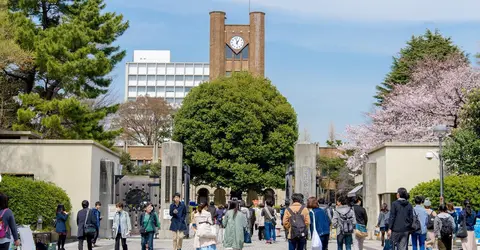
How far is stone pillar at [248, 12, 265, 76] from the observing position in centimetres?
9369

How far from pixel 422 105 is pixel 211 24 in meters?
52.6

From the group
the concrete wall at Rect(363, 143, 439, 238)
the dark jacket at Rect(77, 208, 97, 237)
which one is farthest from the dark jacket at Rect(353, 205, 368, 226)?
the concrete wall at Rect(363, 143, 439, 238)

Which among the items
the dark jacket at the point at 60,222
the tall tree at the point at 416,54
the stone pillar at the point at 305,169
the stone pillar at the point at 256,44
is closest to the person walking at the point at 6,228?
the dark jacket at the point at 60,222

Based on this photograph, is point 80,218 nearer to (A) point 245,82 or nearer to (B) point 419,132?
(B) point 419,132

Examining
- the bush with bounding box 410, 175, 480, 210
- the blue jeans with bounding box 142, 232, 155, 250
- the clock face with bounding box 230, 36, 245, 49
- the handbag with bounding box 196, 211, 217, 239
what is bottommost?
the blue jeans with bounding box 142, 232, 155, 250

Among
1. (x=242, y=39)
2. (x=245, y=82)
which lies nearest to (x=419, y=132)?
(x=245, y=82)

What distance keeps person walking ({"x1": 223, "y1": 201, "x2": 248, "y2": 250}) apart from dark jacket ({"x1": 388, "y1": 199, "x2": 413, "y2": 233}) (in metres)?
3.20

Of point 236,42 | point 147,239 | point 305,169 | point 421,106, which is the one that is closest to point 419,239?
point 147,239

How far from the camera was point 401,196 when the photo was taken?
15.2m

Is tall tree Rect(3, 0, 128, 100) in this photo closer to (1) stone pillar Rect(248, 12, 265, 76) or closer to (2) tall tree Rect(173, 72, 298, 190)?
(2) tall tree Rect(173, 72, 298, 190)

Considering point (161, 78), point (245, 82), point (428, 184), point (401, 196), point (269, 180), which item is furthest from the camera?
point (161, 78)

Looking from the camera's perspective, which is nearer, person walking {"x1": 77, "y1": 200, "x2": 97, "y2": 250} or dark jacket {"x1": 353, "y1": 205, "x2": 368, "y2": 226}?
dark jacket {"x1": 353, "y1": 205, "x2": 368, "y2": 226}

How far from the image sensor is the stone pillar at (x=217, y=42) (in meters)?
92.9

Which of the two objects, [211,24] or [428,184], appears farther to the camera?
[211,24]
